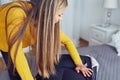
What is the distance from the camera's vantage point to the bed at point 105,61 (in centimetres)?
157

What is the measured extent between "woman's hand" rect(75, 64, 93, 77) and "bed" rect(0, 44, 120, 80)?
15cm

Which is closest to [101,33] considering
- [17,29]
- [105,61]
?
[105,61]

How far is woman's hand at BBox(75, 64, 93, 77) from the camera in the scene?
4.55ft

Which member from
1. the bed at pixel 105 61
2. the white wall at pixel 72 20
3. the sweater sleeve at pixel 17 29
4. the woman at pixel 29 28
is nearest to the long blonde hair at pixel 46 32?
the woman at pixel 29 28

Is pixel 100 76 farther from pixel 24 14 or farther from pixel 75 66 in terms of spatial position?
pixel 24 14

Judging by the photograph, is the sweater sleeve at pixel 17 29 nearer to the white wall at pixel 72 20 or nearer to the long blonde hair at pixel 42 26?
the long blonde hair at pixel 42 26

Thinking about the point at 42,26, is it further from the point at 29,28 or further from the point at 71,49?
the point at 71,49

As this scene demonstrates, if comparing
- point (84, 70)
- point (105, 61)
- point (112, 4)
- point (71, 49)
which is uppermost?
point (112, 4)

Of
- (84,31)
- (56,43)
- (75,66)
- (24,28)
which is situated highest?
(24,28)

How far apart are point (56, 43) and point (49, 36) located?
0.58 feet

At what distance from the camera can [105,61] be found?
1839 mm

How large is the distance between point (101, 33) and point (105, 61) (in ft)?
3.04

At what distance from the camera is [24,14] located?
1049 mm

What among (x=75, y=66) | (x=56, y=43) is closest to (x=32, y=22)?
(x=56, y=43)
